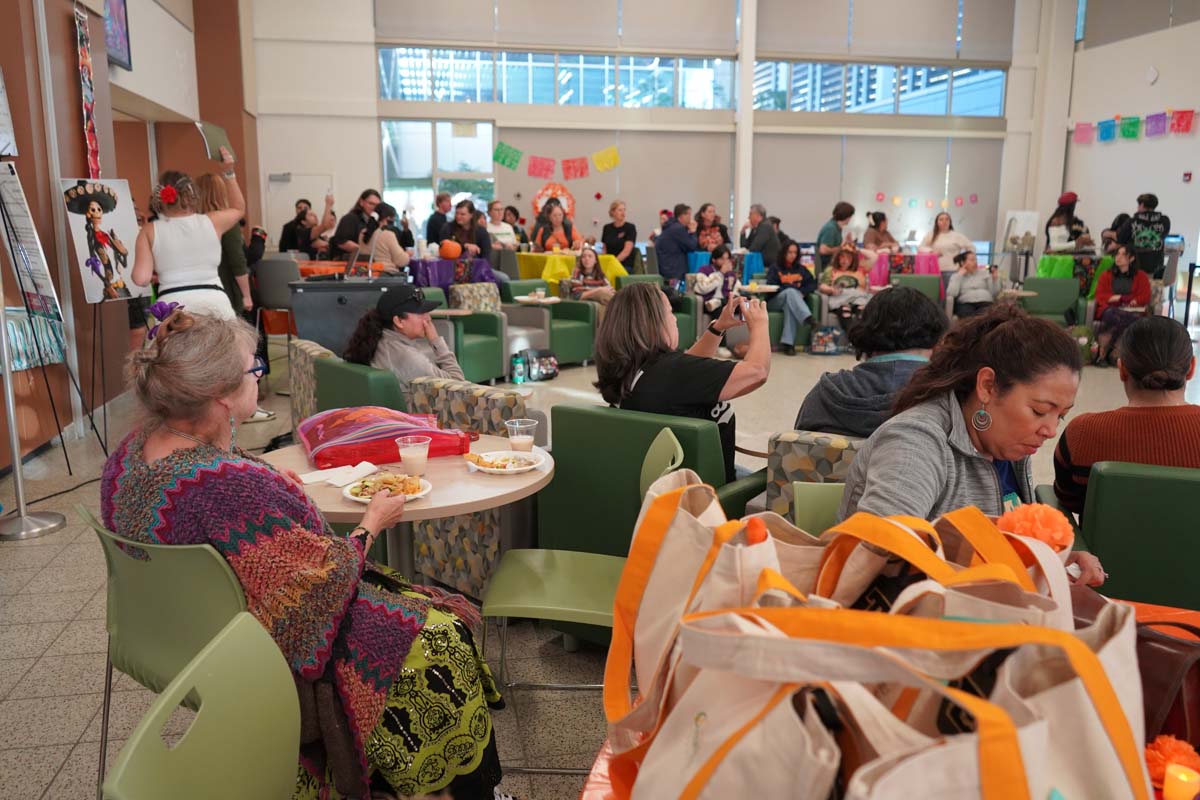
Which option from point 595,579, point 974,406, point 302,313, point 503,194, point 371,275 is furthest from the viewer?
point 503,194

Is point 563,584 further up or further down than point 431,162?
further down

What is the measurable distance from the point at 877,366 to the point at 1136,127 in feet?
→ 42.0

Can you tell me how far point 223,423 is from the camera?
186 centimetres

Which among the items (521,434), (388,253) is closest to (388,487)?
(521,434)

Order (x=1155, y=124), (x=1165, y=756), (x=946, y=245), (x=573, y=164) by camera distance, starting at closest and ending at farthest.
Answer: (x=1165, y=756)
(x=946, y=245)
(x=1155, y=124)
(x=573, y=164)

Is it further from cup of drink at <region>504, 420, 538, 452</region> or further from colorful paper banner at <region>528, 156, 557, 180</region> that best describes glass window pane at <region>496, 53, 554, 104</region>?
cup of drink at <region>504, 420, 538, 452</region>

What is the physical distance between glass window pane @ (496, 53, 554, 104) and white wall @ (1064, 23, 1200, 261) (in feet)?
27.2

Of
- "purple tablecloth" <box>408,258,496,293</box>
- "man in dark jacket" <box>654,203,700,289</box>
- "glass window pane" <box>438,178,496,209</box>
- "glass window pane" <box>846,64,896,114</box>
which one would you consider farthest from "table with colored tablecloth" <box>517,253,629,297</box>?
"glass window pane" <box>846,64,896,114</box>

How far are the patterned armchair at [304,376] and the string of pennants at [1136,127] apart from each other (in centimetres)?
1228

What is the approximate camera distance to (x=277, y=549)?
1704 mm

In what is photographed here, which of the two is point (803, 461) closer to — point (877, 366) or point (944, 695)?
point (877, 366)

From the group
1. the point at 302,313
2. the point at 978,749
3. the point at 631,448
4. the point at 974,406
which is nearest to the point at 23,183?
the point at 302,313

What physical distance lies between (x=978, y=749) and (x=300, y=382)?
478cm

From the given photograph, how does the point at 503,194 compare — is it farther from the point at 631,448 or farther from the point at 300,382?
the point at 631,448
